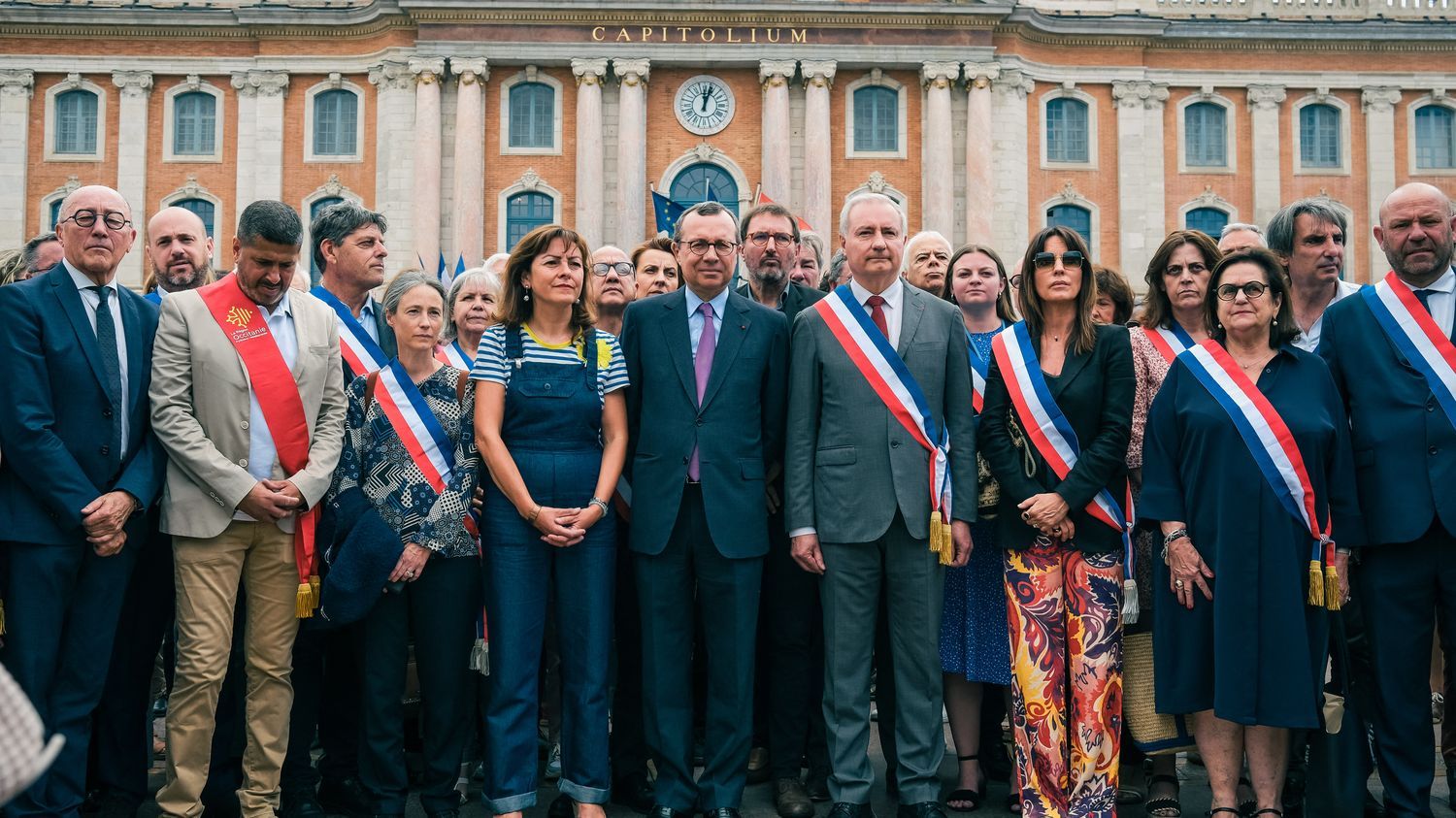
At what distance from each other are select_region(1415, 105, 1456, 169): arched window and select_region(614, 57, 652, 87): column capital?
19.8 m

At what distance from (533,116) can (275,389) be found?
24.3m

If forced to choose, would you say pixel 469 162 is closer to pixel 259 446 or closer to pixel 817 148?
pixel 817 148

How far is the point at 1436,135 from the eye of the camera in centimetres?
2994

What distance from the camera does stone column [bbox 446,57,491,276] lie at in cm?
2727

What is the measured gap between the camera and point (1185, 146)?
29.7 m

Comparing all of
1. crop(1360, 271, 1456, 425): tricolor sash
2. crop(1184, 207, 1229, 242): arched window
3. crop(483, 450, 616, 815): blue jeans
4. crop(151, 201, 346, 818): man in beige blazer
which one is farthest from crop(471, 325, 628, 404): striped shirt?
crop(1184, 207, 1229, 242): arched window

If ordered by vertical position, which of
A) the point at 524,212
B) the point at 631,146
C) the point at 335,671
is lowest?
the point at 335,671

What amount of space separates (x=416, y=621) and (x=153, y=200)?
27.5 meters

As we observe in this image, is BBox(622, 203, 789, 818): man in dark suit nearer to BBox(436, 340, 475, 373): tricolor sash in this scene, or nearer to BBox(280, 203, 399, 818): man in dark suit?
BBox(436, 340, 475, 373): tricolor sash

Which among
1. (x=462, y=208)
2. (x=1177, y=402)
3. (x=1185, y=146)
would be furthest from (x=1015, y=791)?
(x=1185, y=146)

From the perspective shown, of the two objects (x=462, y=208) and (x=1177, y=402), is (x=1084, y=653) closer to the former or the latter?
(x=1177, y=402)

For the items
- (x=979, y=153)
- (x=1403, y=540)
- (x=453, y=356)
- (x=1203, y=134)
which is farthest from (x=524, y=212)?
(x=1403, y=540)

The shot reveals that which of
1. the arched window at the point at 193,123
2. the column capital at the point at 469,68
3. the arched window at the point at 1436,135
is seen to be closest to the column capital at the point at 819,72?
the column capital at the point at 469,68

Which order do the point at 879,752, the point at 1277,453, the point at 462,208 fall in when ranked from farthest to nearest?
the point at 462,208 → the point at 879,752 → the point at 1277,453
